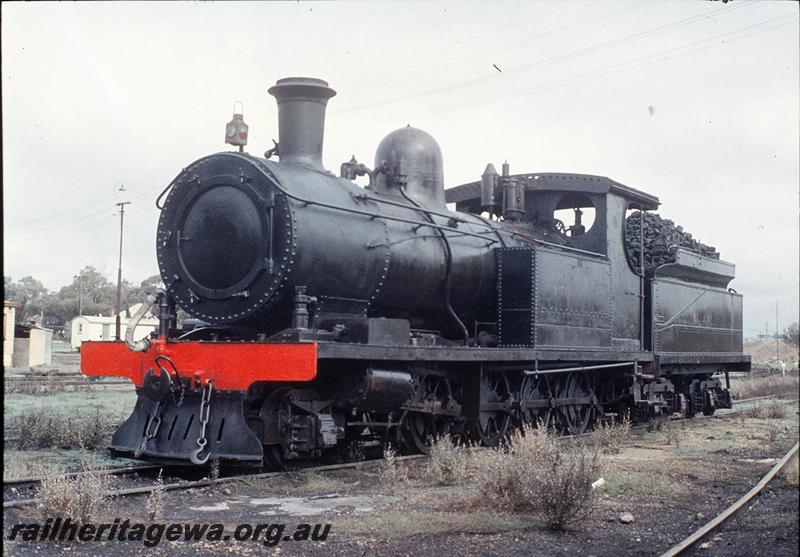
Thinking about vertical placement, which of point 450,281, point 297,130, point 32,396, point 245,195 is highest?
point 297,130

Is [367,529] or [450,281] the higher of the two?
[450,281]

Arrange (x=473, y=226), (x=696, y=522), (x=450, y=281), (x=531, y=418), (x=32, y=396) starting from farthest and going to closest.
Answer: (x=32, y=396), (x=531, y=418), (x=473, y=226), (x=450, y=281), (x=696, y=522)

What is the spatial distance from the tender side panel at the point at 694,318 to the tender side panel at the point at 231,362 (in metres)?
7.73

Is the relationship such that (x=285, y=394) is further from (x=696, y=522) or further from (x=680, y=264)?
(x=680, y=264)

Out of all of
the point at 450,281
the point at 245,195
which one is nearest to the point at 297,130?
the point at 245,195

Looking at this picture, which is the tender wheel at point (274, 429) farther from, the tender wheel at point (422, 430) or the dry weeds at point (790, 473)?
the dry weeds at point (790, 473)

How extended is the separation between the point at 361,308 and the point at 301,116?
207 centimetres

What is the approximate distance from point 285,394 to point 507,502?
2476mm

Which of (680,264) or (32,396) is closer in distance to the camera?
(680,264)

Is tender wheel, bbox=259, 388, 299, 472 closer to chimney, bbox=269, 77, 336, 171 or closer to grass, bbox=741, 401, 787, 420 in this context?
chimney, bbox=269, 77, 336, 171

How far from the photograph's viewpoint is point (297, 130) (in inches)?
345

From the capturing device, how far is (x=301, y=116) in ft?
28.7
